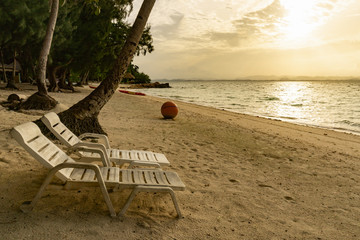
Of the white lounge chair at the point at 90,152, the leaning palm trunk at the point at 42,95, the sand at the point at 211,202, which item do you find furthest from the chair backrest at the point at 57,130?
the leaning palm trunk at the point at 42,95

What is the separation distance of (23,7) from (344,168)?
16.9 m

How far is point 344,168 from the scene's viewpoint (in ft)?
21.1

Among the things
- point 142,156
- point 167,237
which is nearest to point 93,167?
point 167,237

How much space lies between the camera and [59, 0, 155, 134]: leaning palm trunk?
22.2ft

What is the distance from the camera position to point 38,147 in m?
3.18

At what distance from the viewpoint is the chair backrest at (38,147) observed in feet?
9.46

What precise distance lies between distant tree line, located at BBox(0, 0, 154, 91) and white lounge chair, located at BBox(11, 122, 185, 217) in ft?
34.7

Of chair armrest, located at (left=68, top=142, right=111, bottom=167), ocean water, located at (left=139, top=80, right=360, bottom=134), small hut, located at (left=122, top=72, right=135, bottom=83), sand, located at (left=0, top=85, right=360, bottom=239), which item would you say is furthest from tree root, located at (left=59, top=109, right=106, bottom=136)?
small hut, located at (left=122, top=72, right=135, bottom=83)

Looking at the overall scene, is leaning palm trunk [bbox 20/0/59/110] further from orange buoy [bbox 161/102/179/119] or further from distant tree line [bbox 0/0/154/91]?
orange buoy [bbox 161/102/179/119]

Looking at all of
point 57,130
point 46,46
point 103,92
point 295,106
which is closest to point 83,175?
point 57,130

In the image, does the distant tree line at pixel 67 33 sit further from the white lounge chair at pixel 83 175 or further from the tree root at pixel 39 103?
the white lounge chair at pixel 83 175

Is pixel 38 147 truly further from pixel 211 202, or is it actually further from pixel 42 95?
pixel 42 95

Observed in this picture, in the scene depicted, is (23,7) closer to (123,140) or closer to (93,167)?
(123,140)

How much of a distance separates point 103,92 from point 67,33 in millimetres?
15680
